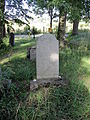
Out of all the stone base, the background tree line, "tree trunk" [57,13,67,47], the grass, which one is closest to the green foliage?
the grass

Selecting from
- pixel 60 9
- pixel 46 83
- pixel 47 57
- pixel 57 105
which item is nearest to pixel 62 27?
pixel 60 9

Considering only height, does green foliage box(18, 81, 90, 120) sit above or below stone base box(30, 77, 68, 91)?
below

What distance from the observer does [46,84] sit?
389 centimetres

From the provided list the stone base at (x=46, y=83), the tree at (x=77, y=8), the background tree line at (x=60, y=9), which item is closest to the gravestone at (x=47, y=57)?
the stone base at (x=46, y=83)

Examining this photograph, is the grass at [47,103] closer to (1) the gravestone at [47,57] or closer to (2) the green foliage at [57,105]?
(2) the green foliage at [57,105]

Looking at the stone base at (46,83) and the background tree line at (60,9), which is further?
the background tree line at (60,9)

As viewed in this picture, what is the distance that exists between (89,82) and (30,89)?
1.71 meters

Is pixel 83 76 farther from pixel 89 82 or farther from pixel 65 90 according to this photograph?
pixel 65 90

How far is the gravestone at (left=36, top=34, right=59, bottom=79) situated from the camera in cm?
413

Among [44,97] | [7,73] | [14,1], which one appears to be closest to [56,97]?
[44,97]

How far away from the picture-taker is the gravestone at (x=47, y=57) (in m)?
4.13

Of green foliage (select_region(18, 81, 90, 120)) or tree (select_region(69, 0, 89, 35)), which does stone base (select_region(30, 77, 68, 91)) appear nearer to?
green foliage (select_region(18, 81, 90, 120))

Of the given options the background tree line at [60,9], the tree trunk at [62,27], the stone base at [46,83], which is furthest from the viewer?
the tree trunk at [62,27]

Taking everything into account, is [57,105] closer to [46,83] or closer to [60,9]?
[46,83]
